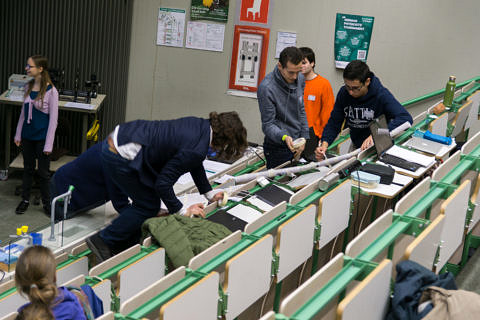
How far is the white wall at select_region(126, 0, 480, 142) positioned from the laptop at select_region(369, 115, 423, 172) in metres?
2.72

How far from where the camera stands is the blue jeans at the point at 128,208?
11.7 ft

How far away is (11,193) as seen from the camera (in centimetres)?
673

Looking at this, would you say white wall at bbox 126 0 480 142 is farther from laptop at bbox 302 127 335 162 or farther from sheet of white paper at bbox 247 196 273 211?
sheet of white paper at bbox 247 196 273 211

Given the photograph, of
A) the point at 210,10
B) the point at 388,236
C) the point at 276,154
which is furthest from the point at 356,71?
the point at 210,10

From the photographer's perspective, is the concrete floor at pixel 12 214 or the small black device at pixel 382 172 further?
the concrete floor at pixel 12 214

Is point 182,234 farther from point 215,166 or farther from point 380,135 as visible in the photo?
point 215,166

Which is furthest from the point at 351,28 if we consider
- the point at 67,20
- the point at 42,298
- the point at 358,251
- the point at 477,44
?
the point at 42,298

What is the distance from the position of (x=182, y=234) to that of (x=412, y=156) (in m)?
2.13

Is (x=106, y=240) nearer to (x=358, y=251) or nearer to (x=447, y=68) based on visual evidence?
(x=358, y=251)

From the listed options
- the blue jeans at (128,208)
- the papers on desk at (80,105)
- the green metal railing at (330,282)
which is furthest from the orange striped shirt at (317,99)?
the blue jeans at (128,208)

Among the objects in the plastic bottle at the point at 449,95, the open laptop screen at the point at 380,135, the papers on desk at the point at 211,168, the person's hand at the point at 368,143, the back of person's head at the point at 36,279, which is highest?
the plastic bottle at the point at 449,95

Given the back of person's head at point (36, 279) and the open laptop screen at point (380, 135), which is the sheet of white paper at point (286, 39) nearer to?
the open laptop screen at point (380, 135)

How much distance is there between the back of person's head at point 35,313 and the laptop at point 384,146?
2822 millimetres

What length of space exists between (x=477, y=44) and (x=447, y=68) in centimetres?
41
